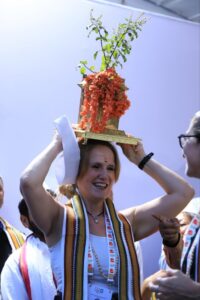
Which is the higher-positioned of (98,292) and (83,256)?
(83,256)

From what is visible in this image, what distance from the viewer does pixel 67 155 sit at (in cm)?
220

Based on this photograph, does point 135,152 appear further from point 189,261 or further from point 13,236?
point 13,236

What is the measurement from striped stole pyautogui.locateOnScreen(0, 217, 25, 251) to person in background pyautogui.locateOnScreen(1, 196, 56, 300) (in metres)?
0.48

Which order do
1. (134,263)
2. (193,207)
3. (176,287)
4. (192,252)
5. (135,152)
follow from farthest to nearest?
(193,207), (135,152), (134,263), (192,252), (176,287)

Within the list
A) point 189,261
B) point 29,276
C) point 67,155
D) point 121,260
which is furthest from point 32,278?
point 189,261

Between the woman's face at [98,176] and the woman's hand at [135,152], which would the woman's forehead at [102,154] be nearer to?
the woman's face at [98,176]

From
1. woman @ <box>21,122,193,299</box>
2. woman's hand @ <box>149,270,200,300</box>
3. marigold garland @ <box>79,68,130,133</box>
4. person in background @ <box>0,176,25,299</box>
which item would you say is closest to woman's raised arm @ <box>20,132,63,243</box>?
woman @ <box>21,122,193,299</box>

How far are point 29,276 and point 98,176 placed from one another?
600mm

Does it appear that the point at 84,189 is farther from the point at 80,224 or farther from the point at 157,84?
the point at 157,84

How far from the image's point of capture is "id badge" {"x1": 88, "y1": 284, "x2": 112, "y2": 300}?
1.99 m

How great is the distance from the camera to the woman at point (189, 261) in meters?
1.46

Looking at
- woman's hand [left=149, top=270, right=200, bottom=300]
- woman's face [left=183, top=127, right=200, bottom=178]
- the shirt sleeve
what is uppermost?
woman's face [left=183, top=127, right=200, bottom=178]

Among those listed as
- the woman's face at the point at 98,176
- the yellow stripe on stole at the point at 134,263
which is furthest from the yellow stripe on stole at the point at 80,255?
the yellow stripe on stole at the point at 134,263

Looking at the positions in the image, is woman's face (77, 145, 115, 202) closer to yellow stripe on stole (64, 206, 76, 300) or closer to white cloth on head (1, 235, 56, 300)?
yellow stripe on stole (64, 206, 76, 300)
